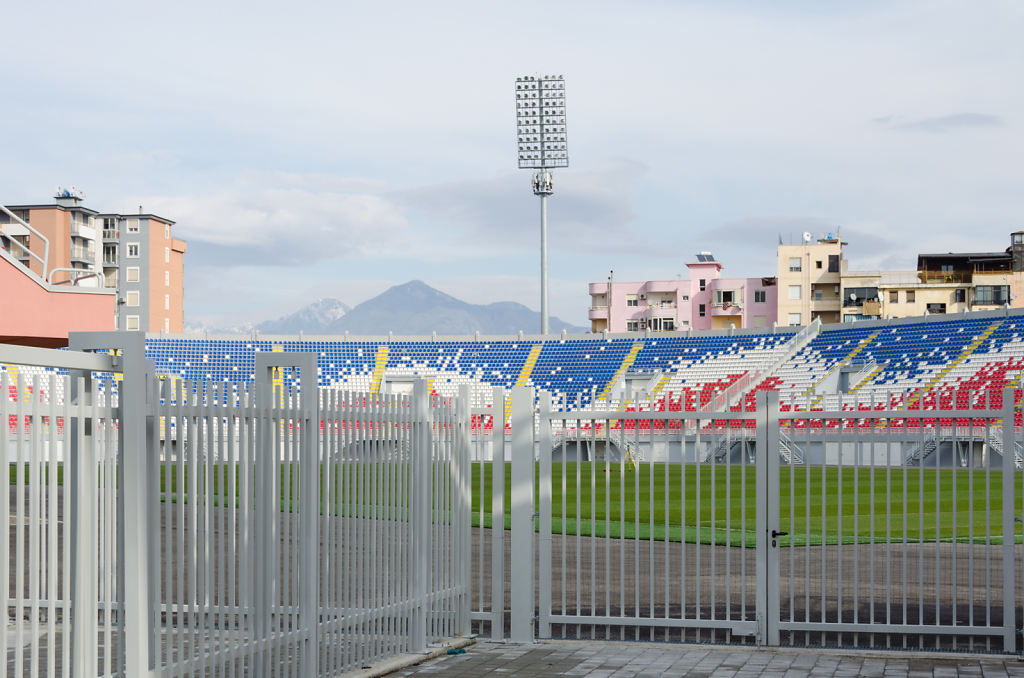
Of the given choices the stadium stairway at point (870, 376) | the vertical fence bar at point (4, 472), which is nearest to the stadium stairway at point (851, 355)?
the stadium stairway at point (870, 376)

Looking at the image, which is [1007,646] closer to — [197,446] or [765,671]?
[765,671]

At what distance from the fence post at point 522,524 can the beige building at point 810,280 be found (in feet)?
281

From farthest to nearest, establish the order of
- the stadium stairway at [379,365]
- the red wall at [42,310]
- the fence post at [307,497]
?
the stadium stairway at [379,365], the red wall at [42,310], the fence post at [307,497]

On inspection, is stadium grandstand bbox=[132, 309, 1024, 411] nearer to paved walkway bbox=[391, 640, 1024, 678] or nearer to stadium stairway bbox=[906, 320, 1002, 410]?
stadium stairway bbox=[906, 320, 1002, 410]

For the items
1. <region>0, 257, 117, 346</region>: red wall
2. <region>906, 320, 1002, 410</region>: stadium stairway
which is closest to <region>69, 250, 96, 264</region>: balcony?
<region>906, 320, 1002, 410</region>: stadium stairway

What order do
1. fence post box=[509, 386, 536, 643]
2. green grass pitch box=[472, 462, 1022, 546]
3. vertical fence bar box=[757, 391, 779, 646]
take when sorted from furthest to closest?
green grass pitch box=[472, 462, 1022, 546] → fence post box=[509, 386, 536, 643] → vertical fence bar box=[757, 391, 779, 646]

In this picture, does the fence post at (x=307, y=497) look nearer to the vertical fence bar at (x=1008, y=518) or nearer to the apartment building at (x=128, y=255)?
the vertical fence bar at (x=1008, y=518)

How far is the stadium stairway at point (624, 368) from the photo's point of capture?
5157 centimetres

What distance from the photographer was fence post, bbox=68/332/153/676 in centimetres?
557

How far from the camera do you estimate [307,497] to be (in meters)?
7.48

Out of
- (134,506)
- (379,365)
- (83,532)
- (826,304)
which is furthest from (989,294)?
(83,532)

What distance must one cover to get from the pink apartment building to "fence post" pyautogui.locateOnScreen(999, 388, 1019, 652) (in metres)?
86.8

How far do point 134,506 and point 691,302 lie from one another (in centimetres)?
9975

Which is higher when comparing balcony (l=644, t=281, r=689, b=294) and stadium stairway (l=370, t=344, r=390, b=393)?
balcony (l=644, t=281, r=689, b=294)
